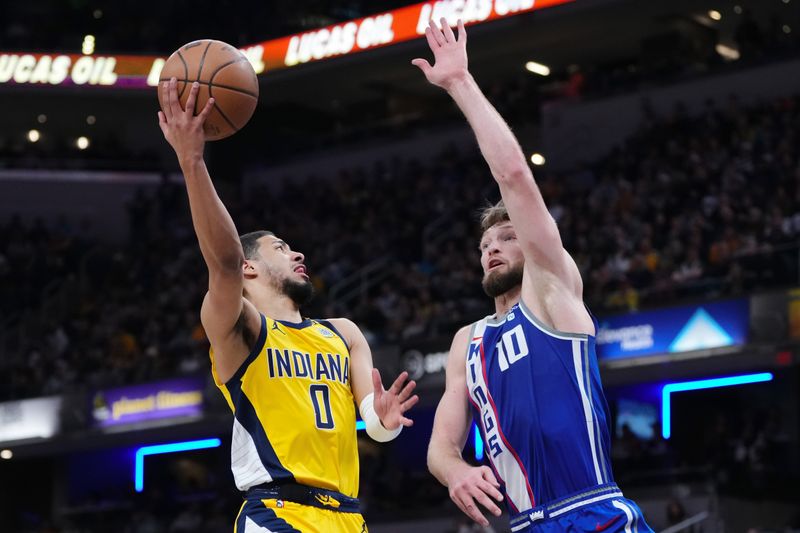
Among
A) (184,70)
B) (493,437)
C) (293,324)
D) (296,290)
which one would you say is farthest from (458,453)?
(184,70)

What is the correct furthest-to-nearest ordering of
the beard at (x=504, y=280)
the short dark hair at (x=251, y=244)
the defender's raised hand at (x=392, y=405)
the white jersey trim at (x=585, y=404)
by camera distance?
the short dark hair at (x=251, y=244)
the defender's raised hand at (x=392, y=405)
the beard at (x=504, y=280)
the white jersey trim at (x=585, y=404)

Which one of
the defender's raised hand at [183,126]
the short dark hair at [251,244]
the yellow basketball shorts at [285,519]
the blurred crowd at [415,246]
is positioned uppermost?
the blurred crowd at [415,246]

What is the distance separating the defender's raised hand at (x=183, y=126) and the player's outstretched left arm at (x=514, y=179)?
96 cm

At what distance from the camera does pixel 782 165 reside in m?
20.3

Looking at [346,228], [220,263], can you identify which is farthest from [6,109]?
[220,263]

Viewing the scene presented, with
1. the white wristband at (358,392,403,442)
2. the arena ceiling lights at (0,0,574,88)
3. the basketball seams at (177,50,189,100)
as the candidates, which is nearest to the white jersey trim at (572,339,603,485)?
the white wristband at (358,392,403,442)

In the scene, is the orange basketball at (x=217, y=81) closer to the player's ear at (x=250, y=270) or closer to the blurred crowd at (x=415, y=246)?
the player's ear at (x=250, y=270)

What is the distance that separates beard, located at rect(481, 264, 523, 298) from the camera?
17.7 feet

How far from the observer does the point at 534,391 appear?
199 inches

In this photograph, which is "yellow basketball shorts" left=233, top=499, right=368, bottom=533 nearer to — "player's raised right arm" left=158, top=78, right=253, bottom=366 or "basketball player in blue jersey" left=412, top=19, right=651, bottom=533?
"basketball player in blue jersey" left=412, top=19, right=651, bottom=533

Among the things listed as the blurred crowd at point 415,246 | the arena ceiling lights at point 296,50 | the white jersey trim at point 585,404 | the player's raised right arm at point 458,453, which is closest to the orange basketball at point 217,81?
the player's raised right arm at point 458,453

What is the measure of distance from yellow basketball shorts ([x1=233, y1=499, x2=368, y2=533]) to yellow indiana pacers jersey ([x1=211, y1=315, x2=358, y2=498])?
11 cm

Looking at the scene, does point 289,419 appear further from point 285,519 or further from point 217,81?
point 217,81

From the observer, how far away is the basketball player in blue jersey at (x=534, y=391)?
16.2 feet
